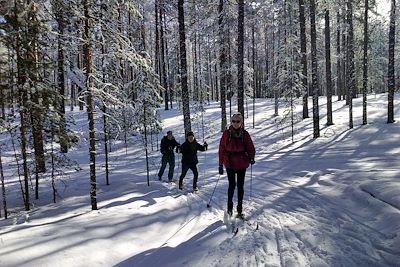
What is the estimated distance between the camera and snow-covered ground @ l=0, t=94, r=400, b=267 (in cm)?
625

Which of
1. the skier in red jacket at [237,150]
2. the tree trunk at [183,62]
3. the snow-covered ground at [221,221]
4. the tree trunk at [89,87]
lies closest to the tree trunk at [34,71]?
the tree trunk at [89,87]

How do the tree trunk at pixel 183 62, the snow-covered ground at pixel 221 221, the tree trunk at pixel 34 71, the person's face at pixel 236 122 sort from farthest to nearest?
the tree trunk at pixel 183 62 < the tree trunk at pixel 34 71 < the person's face at pixel 236 122 < the snow-covered ground at pixel 221 221

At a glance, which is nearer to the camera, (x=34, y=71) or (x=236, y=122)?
(x=236, y=122)

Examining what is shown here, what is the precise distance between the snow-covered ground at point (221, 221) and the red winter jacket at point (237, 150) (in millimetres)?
1288

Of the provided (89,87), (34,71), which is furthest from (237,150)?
(34,71)

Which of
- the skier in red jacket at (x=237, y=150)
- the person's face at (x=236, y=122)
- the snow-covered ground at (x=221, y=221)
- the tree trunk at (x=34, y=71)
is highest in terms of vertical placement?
the tree trunk at (x=34, y=71)

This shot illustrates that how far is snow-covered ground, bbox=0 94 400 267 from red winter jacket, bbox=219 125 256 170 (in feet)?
4.23

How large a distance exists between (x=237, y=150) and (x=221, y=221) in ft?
5.32

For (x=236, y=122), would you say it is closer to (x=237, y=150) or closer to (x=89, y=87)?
(x=237, y=150)

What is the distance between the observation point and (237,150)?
8617 millimetres

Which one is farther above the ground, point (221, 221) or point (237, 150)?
point (237, 150)

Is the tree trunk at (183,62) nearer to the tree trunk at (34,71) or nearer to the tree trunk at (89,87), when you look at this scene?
the tree trunk at (34,71)

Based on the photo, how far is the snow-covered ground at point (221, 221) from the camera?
625cm

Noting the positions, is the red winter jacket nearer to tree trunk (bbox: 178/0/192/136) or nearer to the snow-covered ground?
the snow-covered ground
